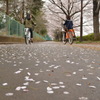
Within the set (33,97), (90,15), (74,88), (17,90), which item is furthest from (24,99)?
(90,15)

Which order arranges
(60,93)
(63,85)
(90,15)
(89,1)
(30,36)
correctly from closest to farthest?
1. (60,93)
2. (63,85)
3. (30,36)
4. (89,1)
5. (90,15)

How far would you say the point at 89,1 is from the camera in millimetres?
32688

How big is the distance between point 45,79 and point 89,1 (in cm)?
3139

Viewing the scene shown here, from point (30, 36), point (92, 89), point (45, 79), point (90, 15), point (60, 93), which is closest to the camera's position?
point (60, 93)

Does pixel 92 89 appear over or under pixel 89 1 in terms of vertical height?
under

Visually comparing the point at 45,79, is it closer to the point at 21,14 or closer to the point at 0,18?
the point at 0,18

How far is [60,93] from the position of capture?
2.20 metres

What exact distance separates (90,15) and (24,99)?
3967cm

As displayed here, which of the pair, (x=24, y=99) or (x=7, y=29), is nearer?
(x=24, y=99)

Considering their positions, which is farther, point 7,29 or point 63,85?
point 7,29

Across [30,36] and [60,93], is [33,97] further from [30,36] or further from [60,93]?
[30,36]

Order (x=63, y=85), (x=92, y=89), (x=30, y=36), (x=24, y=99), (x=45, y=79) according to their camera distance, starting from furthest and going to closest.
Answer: (x=30, y=36)
(x=45, y=79)
(x=63, y=85)
(x=92, y=89)
(x=24, y=99)

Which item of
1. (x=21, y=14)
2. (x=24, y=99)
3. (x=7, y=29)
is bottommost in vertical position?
(x=24, y=99)

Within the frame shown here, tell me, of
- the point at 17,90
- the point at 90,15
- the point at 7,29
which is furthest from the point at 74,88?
the point at 90,15
